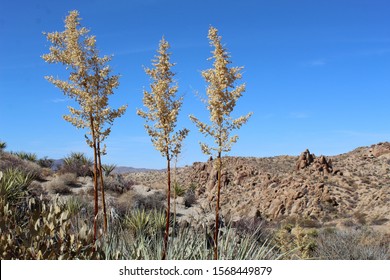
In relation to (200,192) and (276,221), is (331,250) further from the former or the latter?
(200,192)

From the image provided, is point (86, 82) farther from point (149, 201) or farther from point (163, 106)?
point (149, 201)

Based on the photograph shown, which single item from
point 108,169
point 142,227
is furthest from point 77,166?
point 142,227

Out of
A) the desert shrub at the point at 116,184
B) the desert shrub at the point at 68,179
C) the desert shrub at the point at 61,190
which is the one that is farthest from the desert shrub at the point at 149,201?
the desert shrub at the point at 68,179

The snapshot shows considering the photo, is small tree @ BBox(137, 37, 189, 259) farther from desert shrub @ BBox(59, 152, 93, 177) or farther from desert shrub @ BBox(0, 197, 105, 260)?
desert shrub @ BBox(59, 152, 93, 177)

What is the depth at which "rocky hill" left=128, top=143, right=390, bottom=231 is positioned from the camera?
2928 centimetres

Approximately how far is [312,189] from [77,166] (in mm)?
17057

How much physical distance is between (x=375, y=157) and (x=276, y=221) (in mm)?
17176

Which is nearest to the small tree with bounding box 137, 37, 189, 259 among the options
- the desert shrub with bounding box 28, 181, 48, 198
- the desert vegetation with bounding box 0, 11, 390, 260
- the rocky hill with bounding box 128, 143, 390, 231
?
the desert vegetation with bounding box 0, 11, 390, 260

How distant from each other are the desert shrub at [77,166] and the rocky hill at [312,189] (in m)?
4.11

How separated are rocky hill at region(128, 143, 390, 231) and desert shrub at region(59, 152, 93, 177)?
4107 mm

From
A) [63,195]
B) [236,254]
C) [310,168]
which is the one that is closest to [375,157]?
[310,168]

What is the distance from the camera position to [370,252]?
33.8ft

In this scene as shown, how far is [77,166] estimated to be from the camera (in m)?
22.8
